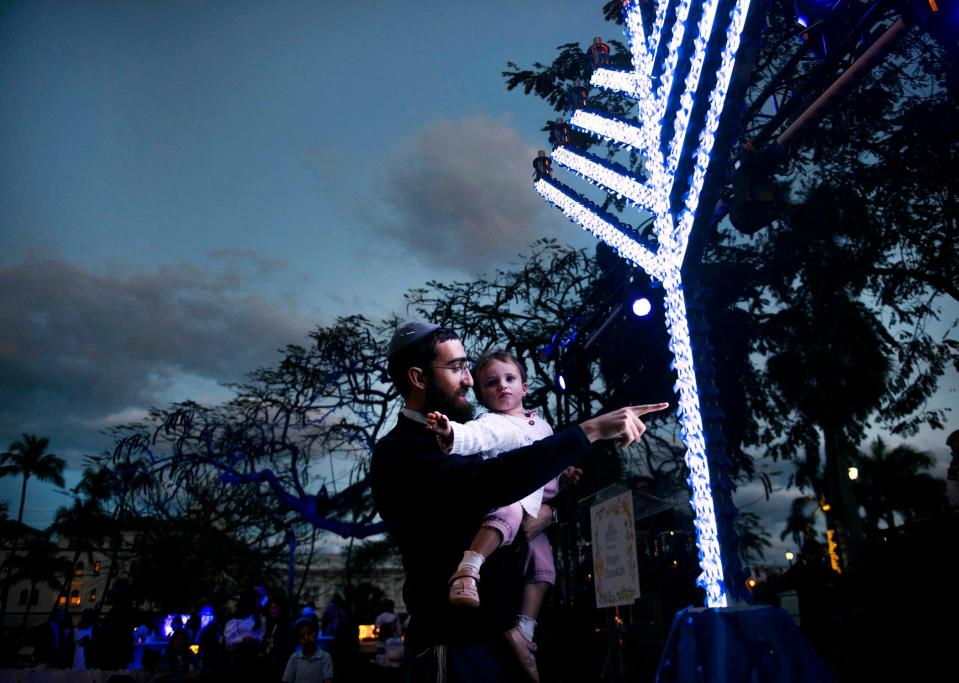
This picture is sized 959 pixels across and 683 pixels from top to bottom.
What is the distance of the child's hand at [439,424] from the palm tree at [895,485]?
38.5 meters

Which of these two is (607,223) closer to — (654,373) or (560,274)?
(654,373)

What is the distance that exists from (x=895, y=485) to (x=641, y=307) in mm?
37400

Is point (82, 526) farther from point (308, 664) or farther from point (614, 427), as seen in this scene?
point (614, 427)

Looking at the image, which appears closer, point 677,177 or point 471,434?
point 471,434

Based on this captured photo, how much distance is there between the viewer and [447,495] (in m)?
1.51

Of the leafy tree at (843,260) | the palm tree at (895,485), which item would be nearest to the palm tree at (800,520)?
the palm tree at (895,485)

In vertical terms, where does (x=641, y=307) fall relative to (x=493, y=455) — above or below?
above

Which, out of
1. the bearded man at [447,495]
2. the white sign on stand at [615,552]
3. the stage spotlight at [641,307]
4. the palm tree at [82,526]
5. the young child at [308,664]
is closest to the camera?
the bearded man at [447,495]

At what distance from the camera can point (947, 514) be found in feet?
18.3

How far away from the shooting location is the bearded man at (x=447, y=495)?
144cm

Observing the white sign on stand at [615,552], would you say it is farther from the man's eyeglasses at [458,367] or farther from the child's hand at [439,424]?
the child's hand at [439,424]

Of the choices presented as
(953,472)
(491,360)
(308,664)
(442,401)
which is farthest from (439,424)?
(308,664)

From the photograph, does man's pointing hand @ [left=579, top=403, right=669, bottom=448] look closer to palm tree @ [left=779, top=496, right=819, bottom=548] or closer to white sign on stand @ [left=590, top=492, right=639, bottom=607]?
white sign on stand @ [left=590, top=492, right=639, bottom=607]

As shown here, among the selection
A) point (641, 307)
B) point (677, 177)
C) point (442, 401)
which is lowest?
point (442, 401)
